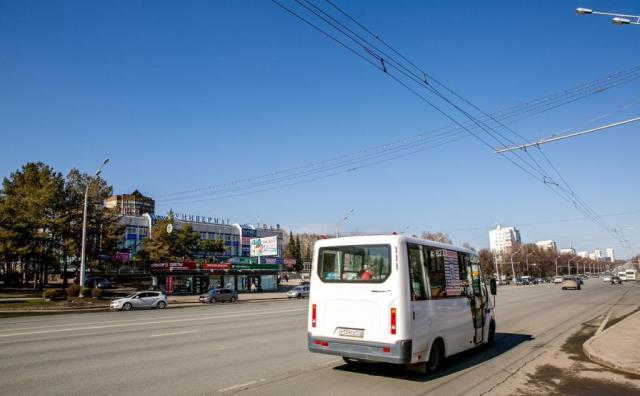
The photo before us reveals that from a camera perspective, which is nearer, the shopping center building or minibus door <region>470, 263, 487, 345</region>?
minibus door <region>470, 263, 487, 345</region>

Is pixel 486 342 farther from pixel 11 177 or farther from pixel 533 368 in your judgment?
pixel 11 177

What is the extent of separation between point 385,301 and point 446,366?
Result: 8.95 ft

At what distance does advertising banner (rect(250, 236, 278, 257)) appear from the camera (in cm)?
7738

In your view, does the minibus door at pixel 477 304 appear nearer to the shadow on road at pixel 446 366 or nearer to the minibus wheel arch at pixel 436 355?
the shadow on road at pixel 446 366

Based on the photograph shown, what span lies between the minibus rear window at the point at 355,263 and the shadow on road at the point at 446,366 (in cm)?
186

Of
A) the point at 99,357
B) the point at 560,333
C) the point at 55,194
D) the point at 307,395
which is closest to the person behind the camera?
the point at 307,395

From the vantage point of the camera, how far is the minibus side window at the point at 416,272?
845 centimetres

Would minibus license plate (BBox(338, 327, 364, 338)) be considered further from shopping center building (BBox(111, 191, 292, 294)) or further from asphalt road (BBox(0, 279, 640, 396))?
shopping center building (BBox(111, 191, 292, 294))

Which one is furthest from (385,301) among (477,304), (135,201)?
(135,201)

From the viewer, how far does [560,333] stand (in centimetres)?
1594

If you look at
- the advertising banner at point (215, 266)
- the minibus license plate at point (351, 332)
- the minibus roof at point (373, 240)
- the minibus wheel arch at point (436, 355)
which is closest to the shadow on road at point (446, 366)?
A: the minibus wheel arch at point (436, 355)

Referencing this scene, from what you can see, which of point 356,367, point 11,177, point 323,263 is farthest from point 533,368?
point 11,177

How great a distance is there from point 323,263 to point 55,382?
16.7ft

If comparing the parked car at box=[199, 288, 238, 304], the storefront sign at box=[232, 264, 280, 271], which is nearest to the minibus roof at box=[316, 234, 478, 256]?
the parked car at box=[199, 288, 238, 304]
